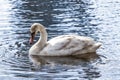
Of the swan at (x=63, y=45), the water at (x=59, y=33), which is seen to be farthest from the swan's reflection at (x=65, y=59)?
the swan at (x=63, y=45)

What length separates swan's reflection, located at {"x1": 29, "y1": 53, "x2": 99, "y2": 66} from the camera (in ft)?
53.5

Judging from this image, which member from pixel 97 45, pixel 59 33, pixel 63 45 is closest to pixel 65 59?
pixel 63 45

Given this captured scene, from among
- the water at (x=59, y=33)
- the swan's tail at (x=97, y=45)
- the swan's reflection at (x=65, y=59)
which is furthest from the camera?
the swan's tail at (x=97, y=45)

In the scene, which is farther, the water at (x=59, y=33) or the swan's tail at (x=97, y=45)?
the swan's tail at (x=97, y=45)

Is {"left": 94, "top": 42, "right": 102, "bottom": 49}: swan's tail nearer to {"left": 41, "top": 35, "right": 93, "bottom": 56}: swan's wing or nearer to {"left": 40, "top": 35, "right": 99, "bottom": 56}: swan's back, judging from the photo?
{"left": 40, "top": 35, "right": 99, "bottom": 56}: swan's back

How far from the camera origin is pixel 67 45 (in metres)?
17.3

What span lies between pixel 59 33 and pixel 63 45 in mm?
2343

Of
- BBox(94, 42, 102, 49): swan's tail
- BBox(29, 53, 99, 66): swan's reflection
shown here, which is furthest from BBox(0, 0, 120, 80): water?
BBox(94, 42, 102, 49): swan's tail

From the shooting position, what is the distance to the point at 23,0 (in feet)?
94.9

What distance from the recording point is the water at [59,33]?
14.7 m

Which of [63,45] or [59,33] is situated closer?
[63,45]

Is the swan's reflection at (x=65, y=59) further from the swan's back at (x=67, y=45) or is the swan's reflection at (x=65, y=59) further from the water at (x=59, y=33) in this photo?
the swan's back at (x=67, y=45)

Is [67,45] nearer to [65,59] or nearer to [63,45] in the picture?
[63,45]

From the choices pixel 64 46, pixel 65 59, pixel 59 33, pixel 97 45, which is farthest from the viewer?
pixel 59 33
